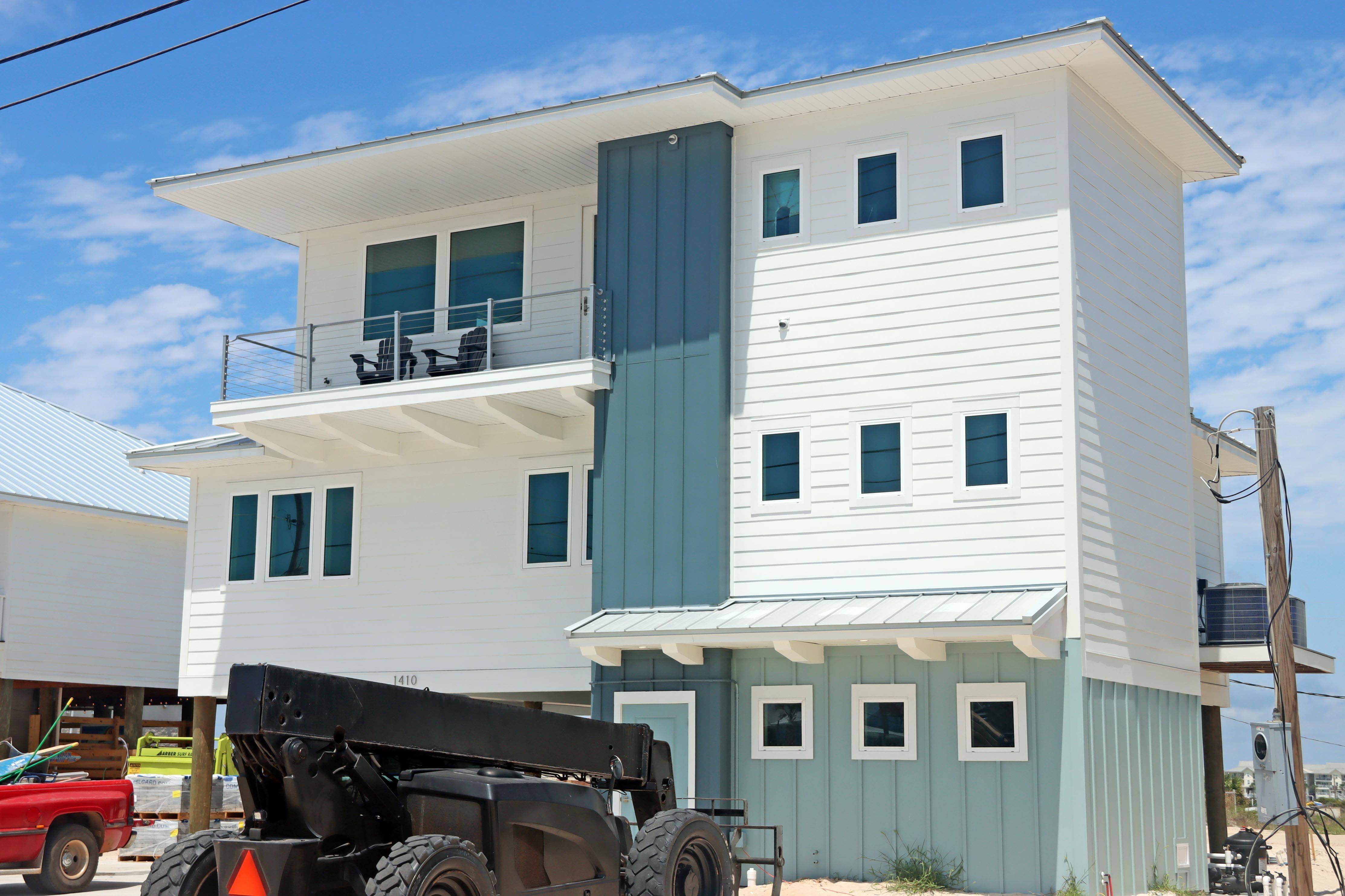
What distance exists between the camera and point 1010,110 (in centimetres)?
1762

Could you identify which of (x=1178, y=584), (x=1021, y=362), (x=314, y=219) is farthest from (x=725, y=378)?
(x=314, y=219)

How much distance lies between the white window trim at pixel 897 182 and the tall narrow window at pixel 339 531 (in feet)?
29.4

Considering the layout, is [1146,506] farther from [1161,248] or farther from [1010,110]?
[1010,110]

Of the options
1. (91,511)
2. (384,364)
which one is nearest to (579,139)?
(384,364)

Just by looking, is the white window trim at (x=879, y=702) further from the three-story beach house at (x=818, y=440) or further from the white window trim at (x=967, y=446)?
the white window trim at (x=967, y=446)

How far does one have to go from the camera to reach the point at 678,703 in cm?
1833

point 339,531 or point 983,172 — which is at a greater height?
point 983,172

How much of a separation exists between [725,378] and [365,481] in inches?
A: 258

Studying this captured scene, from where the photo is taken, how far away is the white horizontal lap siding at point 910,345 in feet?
56.0

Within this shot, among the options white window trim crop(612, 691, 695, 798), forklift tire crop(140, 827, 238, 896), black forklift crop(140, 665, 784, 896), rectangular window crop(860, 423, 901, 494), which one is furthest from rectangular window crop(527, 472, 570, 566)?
forklift tire crop(140, 827, 238, 896)

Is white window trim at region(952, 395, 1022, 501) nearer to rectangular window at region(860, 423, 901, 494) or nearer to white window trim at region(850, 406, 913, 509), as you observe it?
white window trim at region(850, 406, 913, 509)

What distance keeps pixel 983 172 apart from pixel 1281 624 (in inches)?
251

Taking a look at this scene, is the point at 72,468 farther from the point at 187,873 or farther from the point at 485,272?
the point at 187,873

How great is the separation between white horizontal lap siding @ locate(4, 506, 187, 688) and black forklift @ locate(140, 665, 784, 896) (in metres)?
21.3
